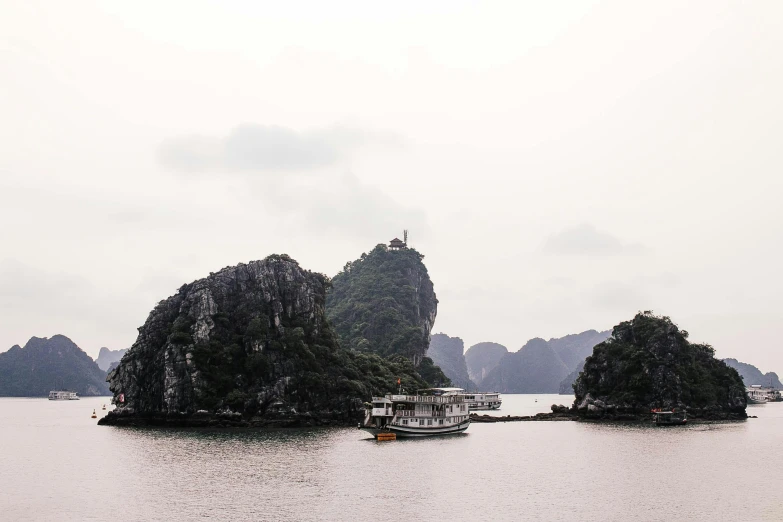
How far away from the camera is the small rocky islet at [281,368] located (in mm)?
112688

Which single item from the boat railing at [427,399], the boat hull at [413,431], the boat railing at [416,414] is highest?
the boat railing at [427,399]

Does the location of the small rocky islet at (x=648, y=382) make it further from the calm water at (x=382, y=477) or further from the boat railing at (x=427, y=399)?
the calm water at (x=382, y=477)

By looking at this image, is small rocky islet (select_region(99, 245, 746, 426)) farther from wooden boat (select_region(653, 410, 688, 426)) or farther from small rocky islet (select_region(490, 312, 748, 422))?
wooden boat (select_region(653, 410, 688, 426))

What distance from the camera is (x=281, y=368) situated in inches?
4663

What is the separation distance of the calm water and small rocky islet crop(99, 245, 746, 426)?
14.5 m

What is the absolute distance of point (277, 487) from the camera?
5403cm

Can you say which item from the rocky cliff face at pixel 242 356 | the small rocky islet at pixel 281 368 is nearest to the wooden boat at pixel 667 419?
the small rocky islet at pixel 281 368

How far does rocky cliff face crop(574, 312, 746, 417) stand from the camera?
449ft

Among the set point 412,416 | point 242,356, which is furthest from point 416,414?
point 242,356

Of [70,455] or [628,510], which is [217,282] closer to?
[70,455]

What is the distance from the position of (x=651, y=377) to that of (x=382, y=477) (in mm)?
95940

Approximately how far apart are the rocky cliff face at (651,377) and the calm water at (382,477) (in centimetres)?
3845

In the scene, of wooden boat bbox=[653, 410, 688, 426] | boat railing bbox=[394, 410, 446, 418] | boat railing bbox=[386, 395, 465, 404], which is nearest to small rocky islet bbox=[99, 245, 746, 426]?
wooden boat bbox=[653, 410, 688, 426]

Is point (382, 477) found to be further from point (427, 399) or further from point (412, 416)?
point (427, 399)
